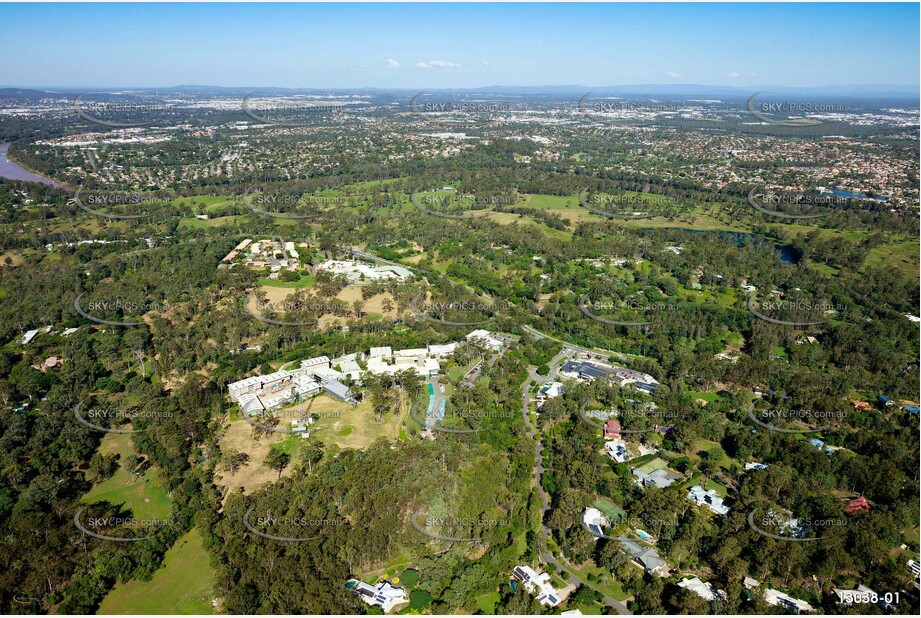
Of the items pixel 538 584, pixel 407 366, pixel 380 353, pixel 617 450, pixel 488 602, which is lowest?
pixel 488 602

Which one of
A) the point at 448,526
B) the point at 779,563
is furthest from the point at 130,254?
the point at 779,563

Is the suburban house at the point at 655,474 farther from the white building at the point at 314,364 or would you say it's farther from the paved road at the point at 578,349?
the white building at the point at 314,364

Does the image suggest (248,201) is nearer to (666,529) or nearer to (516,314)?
(516,314)

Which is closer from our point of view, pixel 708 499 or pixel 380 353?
pixel 708 499

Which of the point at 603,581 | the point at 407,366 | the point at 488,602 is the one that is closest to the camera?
the point at 488,602

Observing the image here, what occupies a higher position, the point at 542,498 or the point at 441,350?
the point at 441,350

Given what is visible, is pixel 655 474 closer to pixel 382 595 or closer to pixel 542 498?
pixel 542 498

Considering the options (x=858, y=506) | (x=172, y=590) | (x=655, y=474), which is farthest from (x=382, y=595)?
(x=858, y=506)
